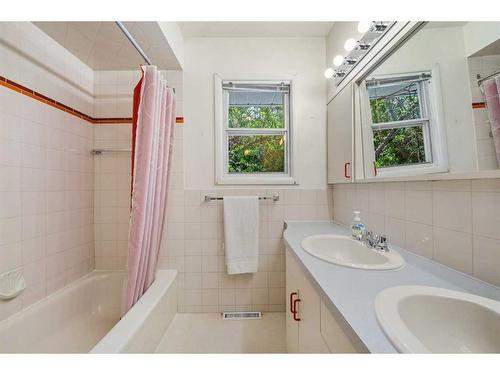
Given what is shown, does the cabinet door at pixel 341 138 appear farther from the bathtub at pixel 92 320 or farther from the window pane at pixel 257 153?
the bathtub at pixel 92 320

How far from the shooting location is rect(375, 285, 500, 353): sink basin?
1.75ft

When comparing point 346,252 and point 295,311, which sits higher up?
point 346,252

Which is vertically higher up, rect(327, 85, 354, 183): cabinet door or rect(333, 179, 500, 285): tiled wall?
rect(327, 85, 354, 183): cabinet door

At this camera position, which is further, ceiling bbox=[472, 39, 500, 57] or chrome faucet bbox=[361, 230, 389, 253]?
chrome faucet bbox=[361, 230, 389, 253]

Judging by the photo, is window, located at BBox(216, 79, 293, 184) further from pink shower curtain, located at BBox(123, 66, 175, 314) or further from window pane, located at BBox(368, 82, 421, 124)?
window pane, located at BBox(368, 82, 421, 124)

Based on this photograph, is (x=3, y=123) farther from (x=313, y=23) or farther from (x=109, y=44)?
(x=313, y=23)

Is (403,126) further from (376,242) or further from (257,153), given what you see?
(257,153)

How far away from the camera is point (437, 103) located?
2.68 feet

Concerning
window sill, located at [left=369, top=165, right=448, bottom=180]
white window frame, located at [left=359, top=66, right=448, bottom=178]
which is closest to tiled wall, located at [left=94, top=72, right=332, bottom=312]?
window sill, located at [left=369, top=165, right=448, bottom=180]

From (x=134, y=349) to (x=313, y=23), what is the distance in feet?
8.02

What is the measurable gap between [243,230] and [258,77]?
133cm

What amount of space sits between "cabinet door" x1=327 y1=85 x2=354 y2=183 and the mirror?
6.0 inches

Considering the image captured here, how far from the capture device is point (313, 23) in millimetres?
1661

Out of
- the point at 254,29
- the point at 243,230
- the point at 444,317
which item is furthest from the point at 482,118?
the point at 254,29
